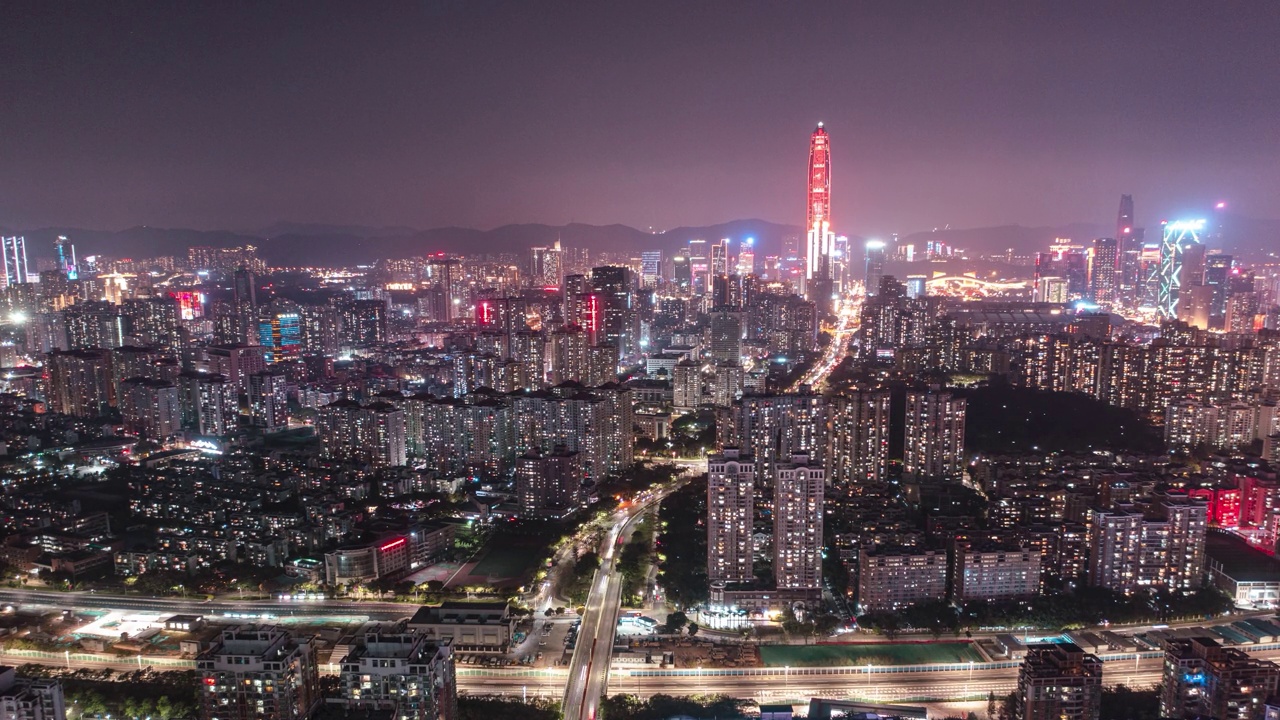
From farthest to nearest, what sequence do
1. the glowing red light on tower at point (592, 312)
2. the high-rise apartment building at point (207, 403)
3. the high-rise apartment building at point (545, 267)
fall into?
the high-rise apartment building at point (545, 267) < the glowing red light on tower at point (592, 312) < the high-rise apartment building at point (207, 403)

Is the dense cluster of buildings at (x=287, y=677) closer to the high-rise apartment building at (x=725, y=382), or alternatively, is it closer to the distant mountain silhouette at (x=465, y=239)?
the high-rise apartment building at (x=725, y=382)

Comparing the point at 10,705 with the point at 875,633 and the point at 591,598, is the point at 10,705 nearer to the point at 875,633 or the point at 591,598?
the point at 591,598

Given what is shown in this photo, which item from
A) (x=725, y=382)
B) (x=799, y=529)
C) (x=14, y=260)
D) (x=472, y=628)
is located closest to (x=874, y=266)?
(x=725, y=382)

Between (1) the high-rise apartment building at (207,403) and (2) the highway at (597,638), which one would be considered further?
(1) the high-rise apartment building at (207,403)

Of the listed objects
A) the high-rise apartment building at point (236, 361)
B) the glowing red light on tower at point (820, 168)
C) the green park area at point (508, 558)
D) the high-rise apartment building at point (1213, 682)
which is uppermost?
the glowing red light on tower at point (820, 168)

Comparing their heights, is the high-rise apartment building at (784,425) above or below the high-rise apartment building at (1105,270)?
below

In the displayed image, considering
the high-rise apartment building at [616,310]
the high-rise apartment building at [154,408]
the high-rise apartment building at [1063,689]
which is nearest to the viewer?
the high-rise apartment building at [1063,689]

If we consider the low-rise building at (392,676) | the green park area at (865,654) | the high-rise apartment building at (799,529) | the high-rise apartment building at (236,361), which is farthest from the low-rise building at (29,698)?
the high-rise apartment building at (236,361)
